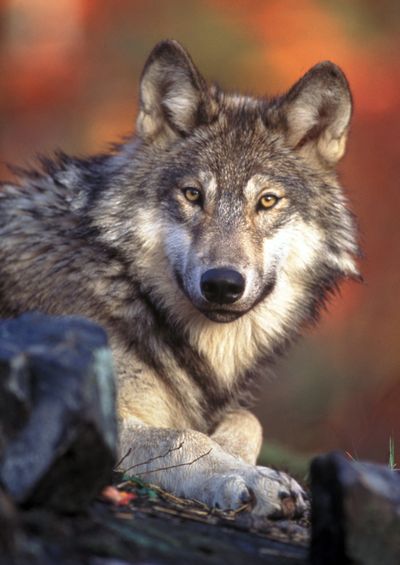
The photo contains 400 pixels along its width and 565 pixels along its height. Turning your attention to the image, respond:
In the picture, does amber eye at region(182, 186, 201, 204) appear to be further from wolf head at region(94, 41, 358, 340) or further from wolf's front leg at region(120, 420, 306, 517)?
wolf's front leg at region(120, 420, 306, 517)

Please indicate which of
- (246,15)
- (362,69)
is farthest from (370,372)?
(246,15)

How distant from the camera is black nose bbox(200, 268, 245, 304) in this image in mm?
4617

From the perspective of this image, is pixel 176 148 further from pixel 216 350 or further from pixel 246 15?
pixel 246 15

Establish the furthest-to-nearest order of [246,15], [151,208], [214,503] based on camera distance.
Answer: [246,15], [151,208], [214,503]

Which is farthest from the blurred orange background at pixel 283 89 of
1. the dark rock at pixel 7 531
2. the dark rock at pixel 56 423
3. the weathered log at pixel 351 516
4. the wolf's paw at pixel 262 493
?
the dark rock at pixel 7 531

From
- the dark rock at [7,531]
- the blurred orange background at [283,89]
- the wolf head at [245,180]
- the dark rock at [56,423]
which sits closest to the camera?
the dark rock at [7,531]

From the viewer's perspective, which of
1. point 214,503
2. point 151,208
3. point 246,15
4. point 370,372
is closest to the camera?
point 214,503

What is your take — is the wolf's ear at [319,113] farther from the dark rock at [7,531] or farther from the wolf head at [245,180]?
the dark rock at [7,531]

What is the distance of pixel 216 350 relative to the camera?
5.26 m

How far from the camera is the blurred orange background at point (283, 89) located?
1067cm

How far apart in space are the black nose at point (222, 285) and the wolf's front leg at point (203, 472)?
581 mm

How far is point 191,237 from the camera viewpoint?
494cm

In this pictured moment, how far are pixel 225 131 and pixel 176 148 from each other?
0.25 metres

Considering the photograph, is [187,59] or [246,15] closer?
[187,59]
